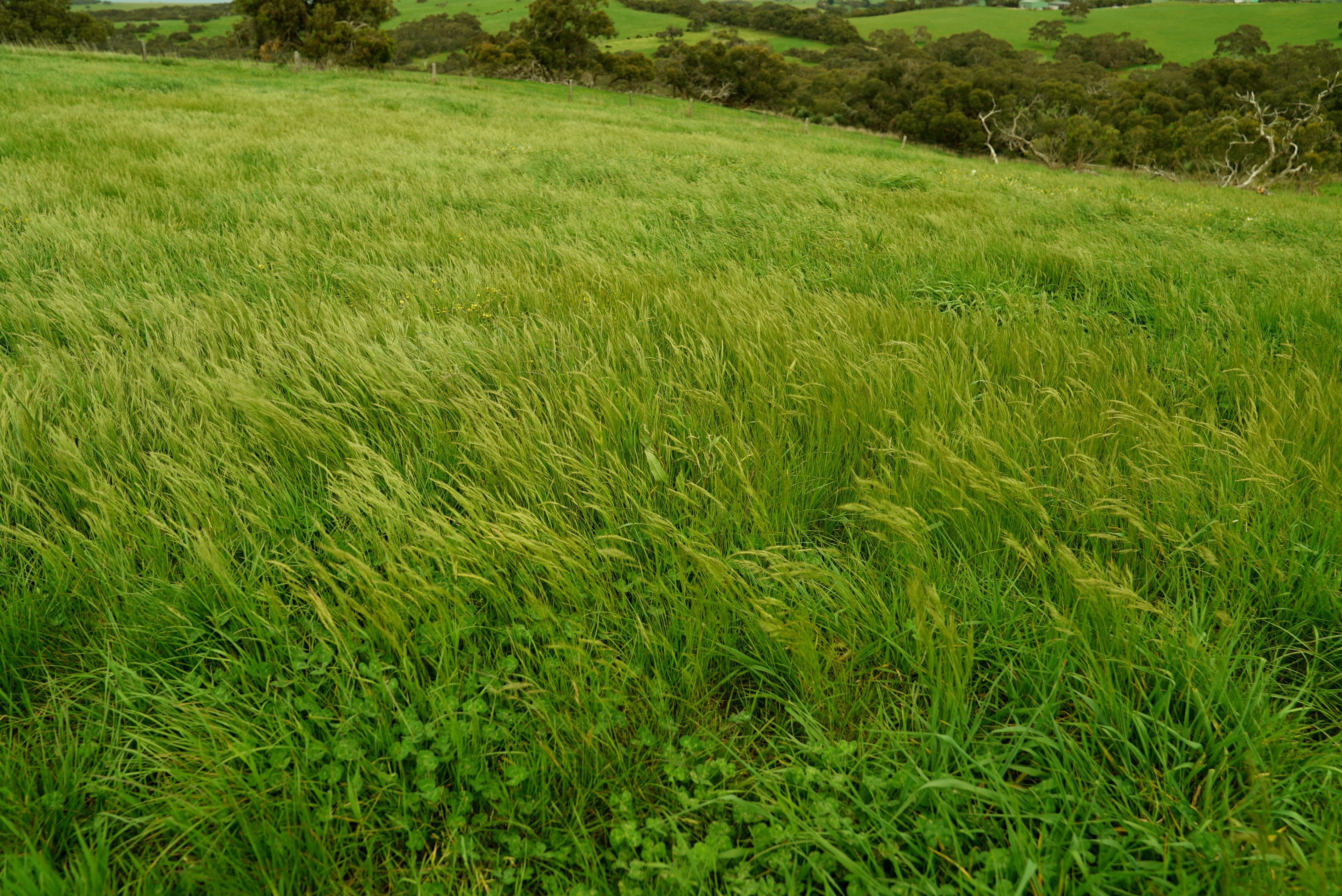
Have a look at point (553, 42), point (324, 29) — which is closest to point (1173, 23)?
point (553, 42)

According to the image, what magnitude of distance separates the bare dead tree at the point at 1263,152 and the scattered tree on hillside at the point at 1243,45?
46172 mm

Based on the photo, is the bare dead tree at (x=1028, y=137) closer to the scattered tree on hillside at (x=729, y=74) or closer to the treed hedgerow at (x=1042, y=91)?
the treed hedgerow at (x=1042, y=91)

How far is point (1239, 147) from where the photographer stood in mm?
30031

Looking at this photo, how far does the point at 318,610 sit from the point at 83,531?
38.3 inches

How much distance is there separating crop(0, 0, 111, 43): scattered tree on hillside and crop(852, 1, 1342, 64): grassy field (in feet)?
322

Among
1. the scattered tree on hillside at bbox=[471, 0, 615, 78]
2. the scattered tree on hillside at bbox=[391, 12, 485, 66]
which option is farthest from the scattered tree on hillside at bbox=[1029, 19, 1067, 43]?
the scattered tree on hillside at bbox=[391, 12, 485, 66]

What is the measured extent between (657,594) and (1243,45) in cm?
9502

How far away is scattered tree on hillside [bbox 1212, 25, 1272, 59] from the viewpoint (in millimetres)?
62750

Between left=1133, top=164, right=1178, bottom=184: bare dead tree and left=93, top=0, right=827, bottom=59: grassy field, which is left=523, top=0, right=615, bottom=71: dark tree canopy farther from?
left=1133, top=164, right=1178, bottom=184: bare dead tree

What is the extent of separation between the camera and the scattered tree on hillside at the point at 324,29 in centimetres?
4053

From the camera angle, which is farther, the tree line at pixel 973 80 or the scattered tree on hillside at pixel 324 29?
the scattered tree on hillside at pixel 324 29

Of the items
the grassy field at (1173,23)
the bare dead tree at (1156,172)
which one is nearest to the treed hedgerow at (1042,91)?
the bare dead tree at (1156,172)

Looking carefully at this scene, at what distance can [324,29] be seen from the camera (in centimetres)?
4134

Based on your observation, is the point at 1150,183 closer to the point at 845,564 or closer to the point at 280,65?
the point at 845,564
